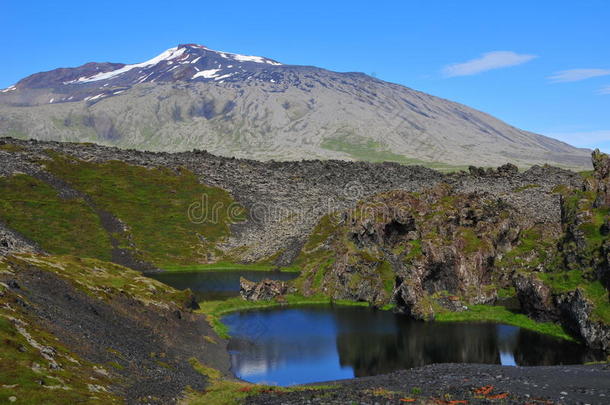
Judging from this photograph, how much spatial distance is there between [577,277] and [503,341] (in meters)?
16.1

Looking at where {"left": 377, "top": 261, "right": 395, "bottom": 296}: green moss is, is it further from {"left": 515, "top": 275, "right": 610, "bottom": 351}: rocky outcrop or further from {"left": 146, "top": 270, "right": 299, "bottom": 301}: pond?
{"left": 146, "top": 270, "right": 299, "bottom": 301}: pond

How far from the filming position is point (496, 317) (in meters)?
88.6

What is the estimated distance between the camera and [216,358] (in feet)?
224

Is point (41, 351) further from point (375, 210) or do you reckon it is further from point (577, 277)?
point (375, 210)

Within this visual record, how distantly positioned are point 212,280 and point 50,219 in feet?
221

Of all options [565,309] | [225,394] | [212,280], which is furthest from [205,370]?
[212,280]

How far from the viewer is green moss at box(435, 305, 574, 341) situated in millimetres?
80150

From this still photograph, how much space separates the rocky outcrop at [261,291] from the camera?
351 feet

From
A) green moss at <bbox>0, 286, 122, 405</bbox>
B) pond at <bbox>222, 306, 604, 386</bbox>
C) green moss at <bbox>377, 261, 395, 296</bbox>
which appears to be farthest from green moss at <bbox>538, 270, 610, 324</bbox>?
green moss at <bbox>0, 286, 122, 405</bbox>

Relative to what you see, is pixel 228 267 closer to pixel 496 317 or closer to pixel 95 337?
pixel 496 317

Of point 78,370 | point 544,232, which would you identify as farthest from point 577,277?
point 78,370

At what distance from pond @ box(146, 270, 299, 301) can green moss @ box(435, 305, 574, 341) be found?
49010 mm

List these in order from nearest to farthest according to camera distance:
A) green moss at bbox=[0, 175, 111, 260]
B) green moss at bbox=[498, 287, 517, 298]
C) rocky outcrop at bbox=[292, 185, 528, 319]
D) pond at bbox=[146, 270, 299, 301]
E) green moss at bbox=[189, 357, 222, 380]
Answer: green moss at bbox=[189, 357, 222, 380], rocky outcrop at bbox=[292, 185, 528, 319], green moss at bbox=[498, 287, 517, 298], pond at bbox=[146, 270, 299, 301], green moss at bbox=[0, 175, 111, 260]

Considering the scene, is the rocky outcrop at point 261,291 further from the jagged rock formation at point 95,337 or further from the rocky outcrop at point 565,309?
the rocky outcrop at point 565,309
